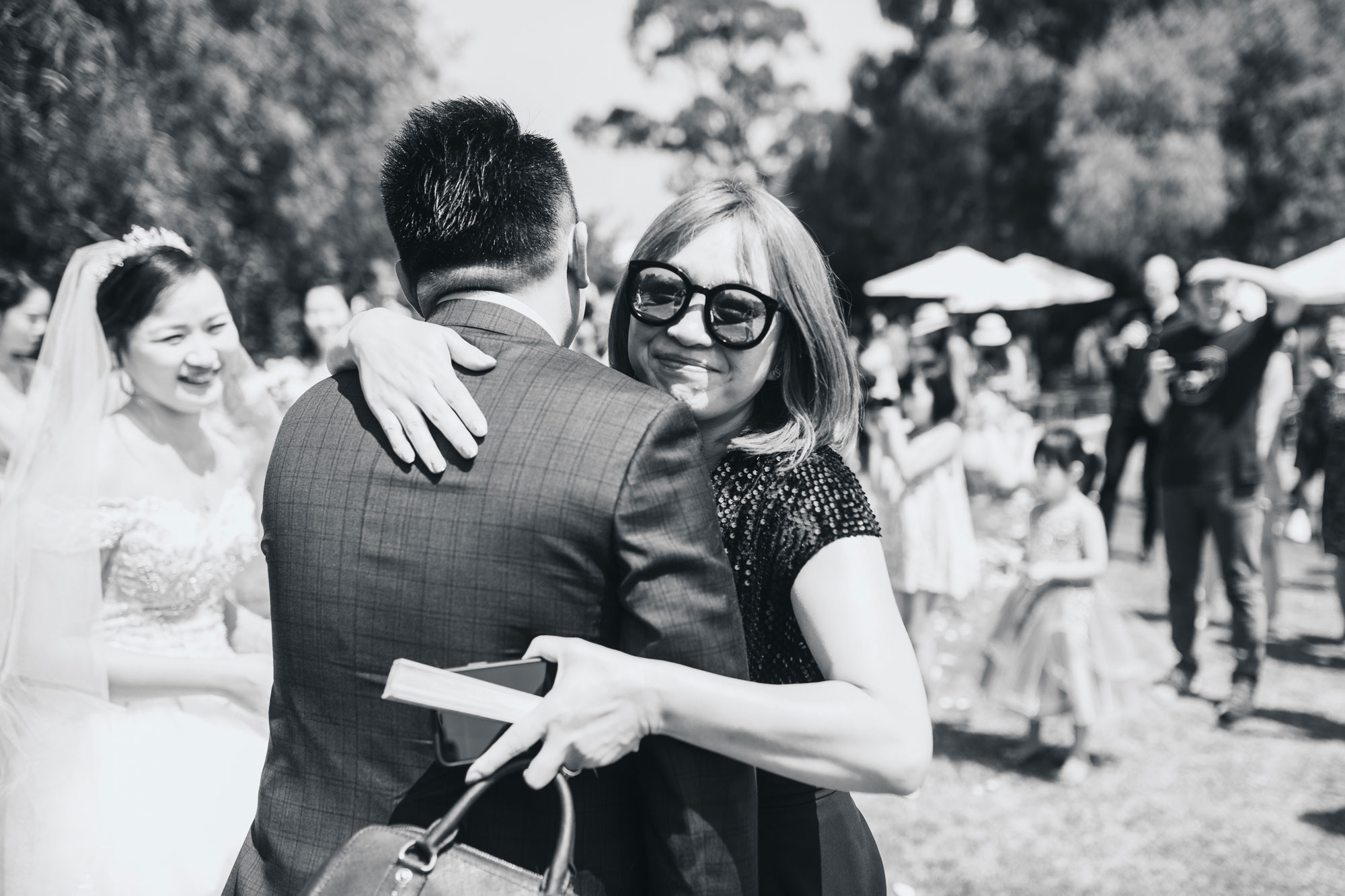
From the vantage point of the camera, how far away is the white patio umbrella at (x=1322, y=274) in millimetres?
7559

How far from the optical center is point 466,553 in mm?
1333

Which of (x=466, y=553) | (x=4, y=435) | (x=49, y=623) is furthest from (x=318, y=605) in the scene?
(x=4, y=435)

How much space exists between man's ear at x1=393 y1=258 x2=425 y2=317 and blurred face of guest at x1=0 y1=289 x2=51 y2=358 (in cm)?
376

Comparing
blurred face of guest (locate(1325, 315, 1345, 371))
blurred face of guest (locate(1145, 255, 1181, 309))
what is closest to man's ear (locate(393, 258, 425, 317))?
blurred face of guest (locate(1325, 315, 1345, 371))

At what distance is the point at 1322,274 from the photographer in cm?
823

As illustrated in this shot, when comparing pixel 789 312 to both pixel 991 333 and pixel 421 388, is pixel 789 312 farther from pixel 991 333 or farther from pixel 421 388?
pixel 991 333

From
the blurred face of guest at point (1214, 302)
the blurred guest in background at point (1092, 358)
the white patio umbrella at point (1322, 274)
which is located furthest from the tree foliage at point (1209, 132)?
the blurred face of guest at point (1214, 302)

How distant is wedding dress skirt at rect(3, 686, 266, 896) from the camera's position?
2.38m

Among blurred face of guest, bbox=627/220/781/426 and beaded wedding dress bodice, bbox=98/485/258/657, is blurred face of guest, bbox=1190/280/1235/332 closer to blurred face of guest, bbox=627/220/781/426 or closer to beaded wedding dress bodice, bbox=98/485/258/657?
blurred face of guest, bbox=627/220/781/426

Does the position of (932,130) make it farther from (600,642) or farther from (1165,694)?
(600,642)

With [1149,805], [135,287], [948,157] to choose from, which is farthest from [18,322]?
[948,157]

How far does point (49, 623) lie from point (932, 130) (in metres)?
23.4

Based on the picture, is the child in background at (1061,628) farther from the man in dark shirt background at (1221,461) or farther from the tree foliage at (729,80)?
the tree foliage at (729,80)

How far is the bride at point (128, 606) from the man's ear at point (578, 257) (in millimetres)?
1562
